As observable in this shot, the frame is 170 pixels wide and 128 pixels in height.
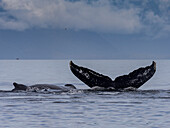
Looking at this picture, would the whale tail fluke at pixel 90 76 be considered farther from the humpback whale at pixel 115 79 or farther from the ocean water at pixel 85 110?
the ocean water at pixel 85 110

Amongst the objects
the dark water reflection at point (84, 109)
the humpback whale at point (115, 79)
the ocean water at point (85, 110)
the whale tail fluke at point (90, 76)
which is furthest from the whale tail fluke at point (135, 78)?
the ocean water at point (85, 110)

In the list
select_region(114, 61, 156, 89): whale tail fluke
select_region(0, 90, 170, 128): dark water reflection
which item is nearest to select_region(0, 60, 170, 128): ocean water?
select_region(0, 90, 170, 128): dark water reflection

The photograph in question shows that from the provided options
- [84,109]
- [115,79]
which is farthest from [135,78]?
[84,109]

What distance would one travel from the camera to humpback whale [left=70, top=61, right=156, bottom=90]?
23.9 m

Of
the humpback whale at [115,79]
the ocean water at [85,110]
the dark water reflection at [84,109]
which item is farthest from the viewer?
the humpback whale at [115,79]

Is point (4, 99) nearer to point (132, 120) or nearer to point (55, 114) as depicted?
point (55, 114)

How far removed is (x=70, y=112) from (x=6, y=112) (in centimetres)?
205

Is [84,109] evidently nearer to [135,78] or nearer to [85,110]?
[85,110]

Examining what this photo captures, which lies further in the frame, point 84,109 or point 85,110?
point 84,109

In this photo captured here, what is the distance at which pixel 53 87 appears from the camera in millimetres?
25422

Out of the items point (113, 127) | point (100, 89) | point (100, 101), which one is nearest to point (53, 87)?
point (100, 89)

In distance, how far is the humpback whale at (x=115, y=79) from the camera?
23.9 meters

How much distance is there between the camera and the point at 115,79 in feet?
79.0

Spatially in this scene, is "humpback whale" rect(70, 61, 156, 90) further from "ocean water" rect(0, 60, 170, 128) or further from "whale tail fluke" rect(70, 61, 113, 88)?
"ocean water" rect(0, 60, 170, 128)
